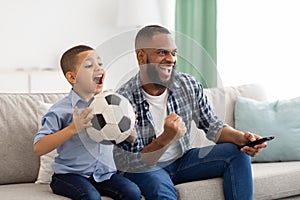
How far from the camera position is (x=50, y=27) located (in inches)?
183

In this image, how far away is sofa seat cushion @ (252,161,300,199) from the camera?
2.45 meters

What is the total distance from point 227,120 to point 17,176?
1151 millimetres

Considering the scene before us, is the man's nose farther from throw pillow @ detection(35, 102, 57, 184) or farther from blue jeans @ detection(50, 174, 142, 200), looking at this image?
throw pillow @ detection(35, 102, 57, 184)

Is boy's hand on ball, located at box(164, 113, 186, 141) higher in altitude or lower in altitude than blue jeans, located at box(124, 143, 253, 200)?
higher

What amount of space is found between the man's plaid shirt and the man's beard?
3 cm

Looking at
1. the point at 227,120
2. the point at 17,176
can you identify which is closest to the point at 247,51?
the point at 227,120

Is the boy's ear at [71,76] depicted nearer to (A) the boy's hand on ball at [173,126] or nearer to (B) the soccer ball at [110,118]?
(B) the soccer ball at [110,118]

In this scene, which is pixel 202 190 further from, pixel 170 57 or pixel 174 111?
pixel 170 57

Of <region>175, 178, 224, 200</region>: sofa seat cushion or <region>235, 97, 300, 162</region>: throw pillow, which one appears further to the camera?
<region>235, 97, 300, 162</region>: throw pillow

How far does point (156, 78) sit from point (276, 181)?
754 millimetres

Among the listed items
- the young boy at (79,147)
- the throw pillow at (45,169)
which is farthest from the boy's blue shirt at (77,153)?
the throw pillow at (45,169)

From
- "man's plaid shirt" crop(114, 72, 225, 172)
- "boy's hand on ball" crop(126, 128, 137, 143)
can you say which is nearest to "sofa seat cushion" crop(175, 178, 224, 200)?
"man's plaid shirt" crop(114, 72, 225, 172)

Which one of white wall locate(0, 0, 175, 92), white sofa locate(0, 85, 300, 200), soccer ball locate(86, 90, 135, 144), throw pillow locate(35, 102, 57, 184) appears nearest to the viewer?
soccer ball locate(86, 90, 135, 144)

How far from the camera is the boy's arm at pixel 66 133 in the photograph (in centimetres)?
196
